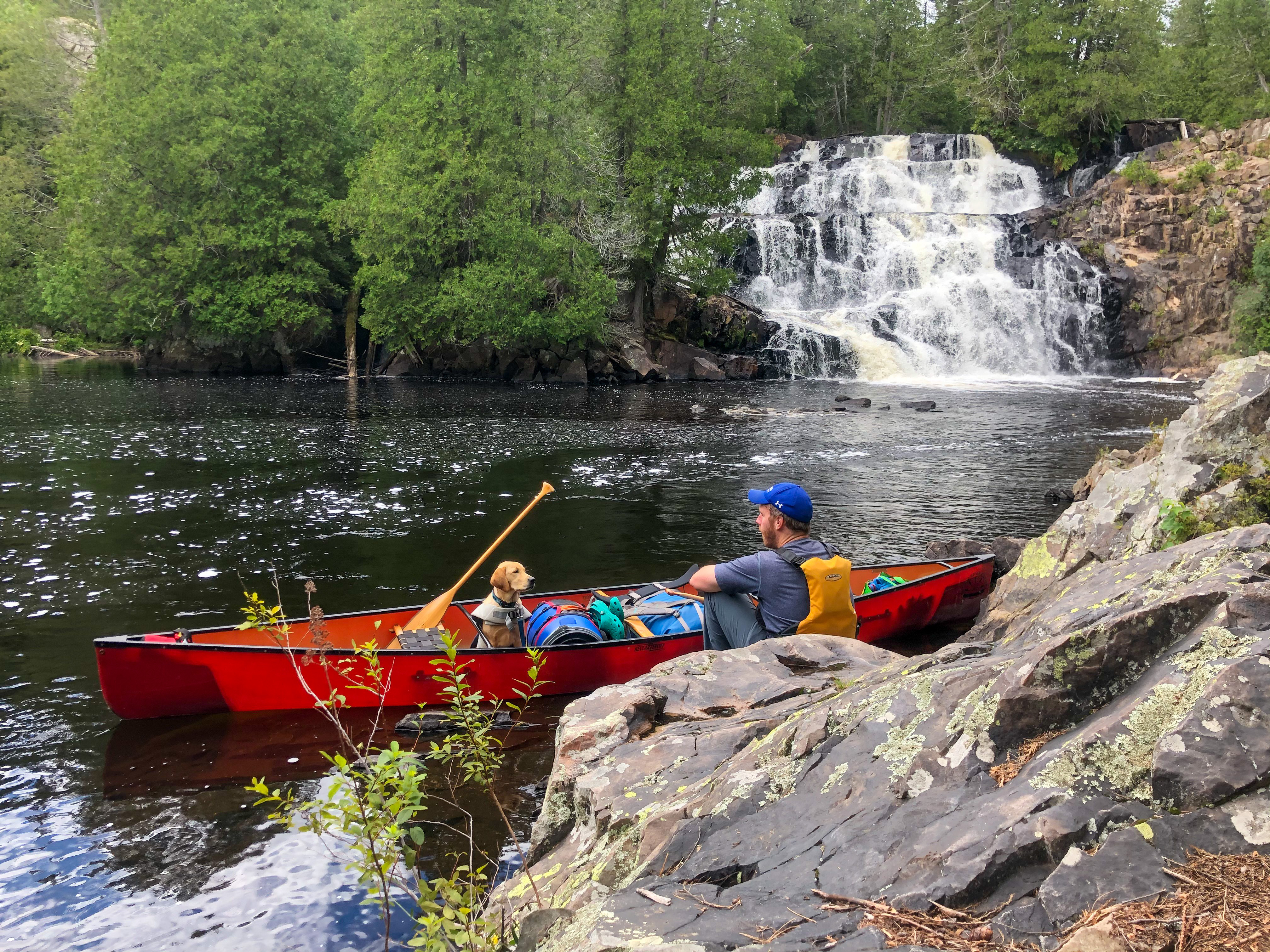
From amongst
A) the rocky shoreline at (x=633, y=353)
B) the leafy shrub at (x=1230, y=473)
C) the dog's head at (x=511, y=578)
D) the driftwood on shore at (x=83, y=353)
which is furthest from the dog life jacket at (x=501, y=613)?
the driftwood on shore at (x=83, y=353)

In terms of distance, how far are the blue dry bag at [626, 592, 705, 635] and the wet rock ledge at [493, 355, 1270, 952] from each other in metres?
3.71

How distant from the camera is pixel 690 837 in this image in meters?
3.28

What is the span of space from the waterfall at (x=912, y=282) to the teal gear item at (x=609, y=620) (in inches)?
958

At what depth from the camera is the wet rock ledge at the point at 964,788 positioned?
7.97ft

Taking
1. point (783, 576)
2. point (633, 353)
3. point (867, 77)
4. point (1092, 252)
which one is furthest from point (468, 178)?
point (867, 77)

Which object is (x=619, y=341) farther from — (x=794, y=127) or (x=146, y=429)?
(x=794, y=127)

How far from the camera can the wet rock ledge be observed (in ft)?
7.97

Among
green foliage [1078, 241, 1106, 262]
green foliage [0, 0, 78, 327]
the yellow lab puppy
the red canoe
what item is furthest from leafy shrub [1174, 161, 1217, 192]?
green foliage [0, 0, 78, 327]

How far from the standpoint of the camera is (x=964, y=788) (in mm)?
2934

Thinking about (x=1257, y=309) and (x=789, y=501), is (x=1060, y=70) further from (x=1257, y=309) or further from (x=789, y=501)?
(x=789, y=501)

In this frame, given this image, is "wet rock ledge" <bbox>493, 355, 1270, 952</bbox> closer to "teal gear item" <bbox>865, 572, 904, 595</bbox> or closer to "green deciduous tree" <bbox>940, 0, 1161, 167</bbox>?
"teal gear item" <bbox>865, 572, 904, 595</bbox>

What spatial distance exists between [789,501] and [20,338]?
45.2m

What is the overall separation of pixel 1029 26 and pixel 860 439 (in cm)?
3100

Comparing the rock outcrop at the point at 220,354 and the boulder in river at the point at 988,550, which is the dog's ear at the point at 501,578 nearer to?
the boulder in river at the point at 988,550
